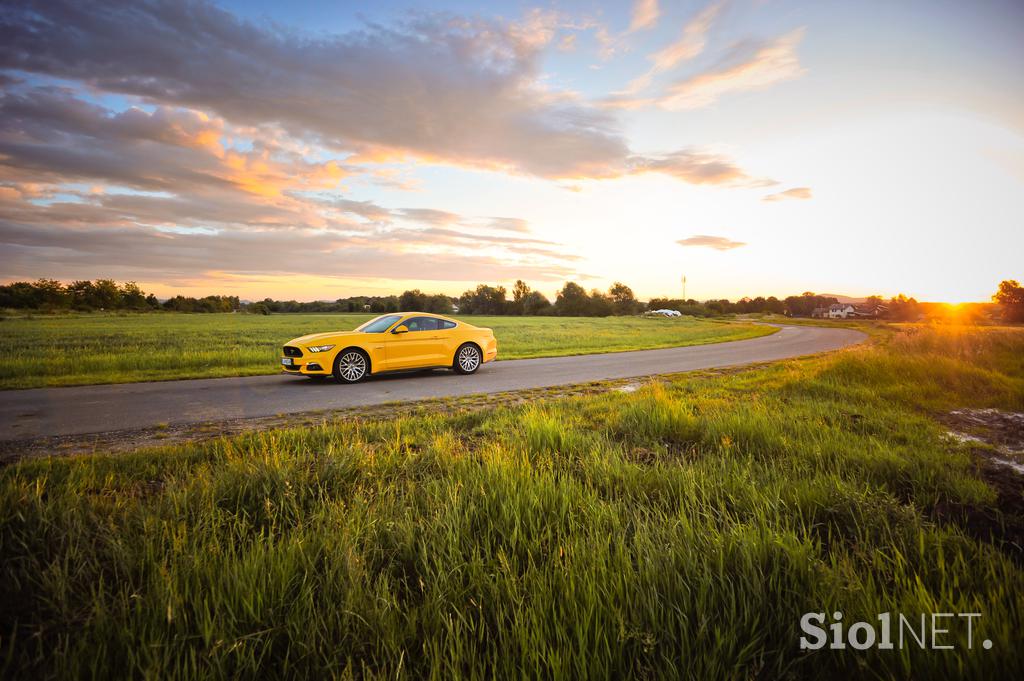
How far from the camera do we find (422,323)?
1108cm

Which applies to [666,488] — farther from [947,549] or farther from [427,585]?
[427,585]

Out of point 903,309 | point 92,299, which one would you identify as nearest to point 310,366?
point 903,309

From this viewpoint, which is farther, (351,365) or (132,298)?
(132,298)

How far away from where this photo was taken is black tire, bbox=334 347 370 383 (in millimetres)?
10047

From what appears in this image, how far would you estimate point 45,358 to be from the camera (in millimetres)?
12117

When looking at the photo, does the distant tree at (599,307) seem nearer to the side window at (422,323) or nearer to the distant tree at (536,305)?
the distant tree at (536,305)

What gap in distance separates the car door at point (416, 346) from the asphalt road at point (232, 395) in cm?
42

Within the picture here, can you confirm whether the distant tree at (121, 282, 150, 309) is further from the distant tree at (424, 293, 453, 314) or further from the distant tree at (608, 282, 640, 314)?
the distant tree at (608, 282, 640, 314)

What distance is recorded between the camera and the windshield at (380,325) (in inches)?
419

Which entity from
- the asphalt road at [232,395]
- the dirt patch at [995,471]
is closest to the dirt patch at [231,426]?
the asphalt road at [232,395]

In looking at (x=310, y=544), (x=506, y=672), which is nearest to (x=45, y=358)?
(x=310, y=544)

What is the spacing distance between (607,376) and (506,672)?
9576 millimetres

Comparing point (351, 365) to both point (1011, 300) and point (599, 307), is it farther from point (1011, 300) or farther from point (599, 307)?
point (599, 307)

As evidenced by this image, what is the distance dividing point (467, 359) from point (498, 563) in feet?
31.1
